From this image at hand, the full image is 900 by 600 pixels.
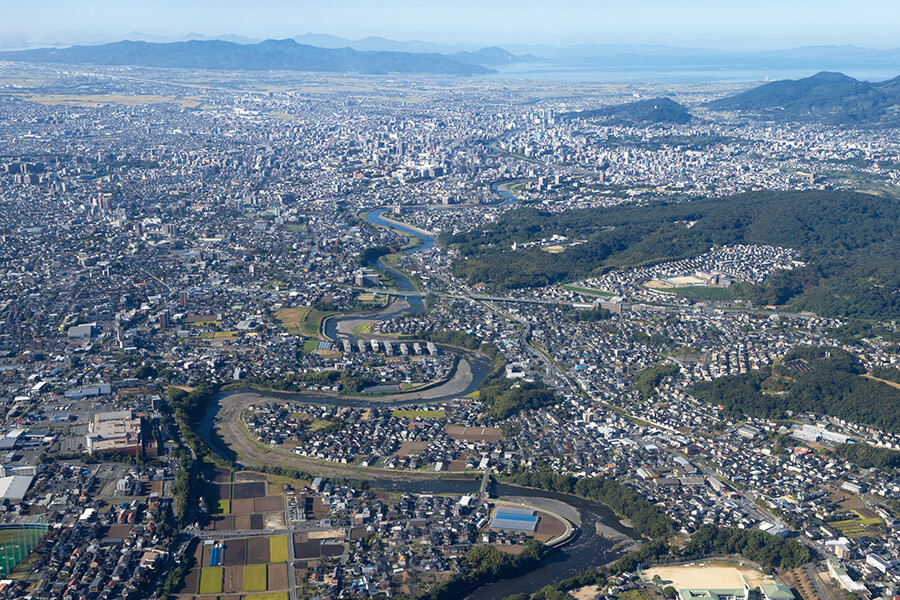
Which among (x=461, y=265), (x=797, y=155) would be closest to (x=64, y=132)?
(x=461, y=265)

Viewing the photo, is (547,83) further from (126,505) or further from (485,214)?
(126,505)

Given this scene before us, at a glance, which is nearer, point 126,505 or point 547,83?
point 126,505

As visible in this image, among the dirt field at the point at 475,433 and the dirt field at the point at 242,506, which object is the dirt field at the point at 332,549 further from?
the dirt field at the point at 475,433

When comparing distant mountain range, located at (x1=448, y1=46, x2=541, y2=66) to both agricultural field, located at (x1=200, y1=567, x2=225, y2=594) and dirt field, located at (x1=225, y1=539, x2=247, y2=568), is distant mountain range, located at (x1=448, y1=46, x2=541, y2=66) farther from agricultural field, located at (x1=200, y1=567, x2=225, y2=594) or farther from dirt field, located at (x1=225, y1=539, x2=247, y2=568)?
agricultural field, located at (x1=200, y1=567, x2=225, y2=594)

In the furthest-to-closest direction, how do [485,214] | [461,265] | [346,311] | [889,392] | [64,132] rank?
[64,132] < [485,214] < [461,265] < [346,311] < [889,392]

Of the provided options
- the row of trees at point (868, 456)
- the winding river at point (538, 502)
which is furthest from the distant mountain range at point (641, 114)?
the row of trees at point (868, 456)
